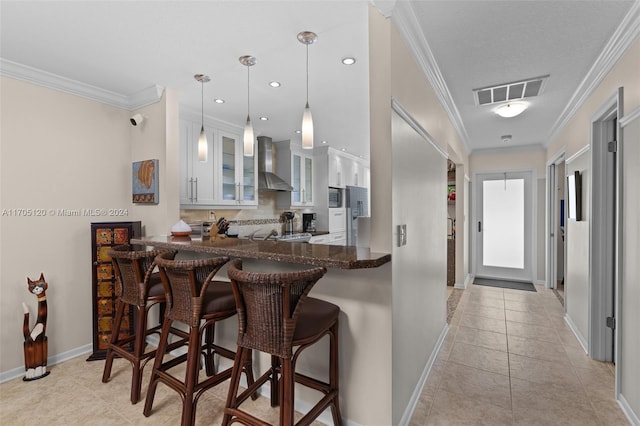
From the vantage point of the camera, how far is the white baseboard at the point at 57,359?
2412 millimetres

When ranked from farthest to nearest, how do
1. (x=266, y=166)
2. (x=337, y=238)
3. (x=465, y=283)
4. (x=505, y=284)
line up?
(x=337, y=238)
(x=505, y=284)
(x=465, y=283)
(x=266, y=166)

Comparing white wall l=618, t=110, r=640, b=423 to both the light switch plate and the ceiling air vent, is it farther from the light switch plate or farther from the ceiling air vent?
the light switch plate

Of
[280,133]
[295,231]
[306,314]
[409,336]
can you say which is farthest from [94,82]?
[295,231]

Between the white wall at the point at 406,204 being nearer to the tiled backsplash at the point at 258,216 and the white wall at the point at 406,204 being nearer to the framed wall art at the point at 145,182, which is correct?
the framed wall art at the point at 145,182

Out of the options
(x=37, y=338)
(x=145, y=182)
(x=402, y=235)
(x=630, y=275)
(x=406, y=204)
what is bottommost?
A: (x=37, y=338)

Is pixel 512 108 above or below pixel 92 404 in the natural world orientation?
above

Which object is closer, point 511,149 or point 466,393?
point 466,393

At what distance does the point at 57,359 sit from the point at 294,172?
374 cm

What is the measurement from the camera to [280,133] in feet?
15.2

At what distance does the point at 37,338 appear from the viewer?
243cm

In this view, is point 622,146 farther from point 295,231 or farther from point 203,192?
point 295,231

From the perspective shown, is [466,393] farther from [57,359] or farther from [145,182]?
[57,359]

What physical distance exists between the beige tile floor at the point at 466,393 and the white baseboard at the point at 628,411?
1.6 inches

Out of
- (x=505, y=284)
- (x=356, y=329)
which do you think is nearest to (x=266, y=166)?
(x=356, y=329)
